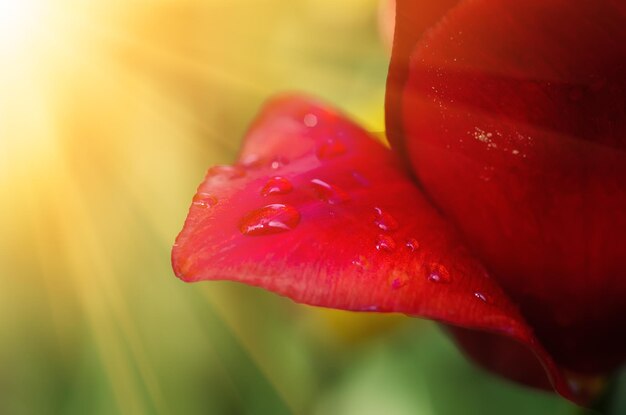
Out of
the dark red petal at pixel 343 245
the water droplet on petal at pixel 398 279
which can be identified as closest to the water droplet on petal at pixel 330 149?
the dark red petal at pixel 343 245

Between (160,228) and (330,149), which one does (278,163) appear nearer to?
(330,149)

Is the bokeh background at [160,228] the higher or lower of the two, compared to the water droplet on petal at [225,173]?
lower

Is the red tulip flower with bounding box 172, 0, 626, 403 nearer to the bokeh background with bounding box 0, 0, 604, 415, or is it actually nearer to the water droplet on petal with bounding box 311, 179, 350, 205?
the water droplet on petal with bounding box 311, 179, 350, 205

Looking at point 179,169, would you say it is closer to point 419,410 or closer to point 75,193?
point 75,193

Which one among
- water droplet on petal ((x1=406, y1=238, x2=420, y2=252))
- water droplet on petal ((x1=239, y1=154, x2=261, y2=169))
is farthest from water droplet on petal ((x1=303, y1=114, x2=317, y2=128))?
water droplet on petal ((x1=406, y1=238, x2=420, y2=252))

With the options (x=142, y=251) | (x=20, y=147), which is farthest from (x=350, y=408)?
(x=20, y=147)

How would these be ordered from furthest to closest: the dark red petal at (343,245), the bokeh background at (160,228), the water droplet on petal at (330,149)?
the bokeh background at (160,228) < the water droplet on petal at (330,149) < the dark red petal at (343,245)

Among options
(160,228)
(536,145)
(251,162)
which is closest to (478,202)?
(536,145)

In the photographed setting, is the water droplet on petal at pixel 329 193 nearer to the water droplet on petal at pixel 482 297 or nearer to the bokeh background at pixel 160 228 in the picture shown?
the water droplet on petal at pixel 482 297
